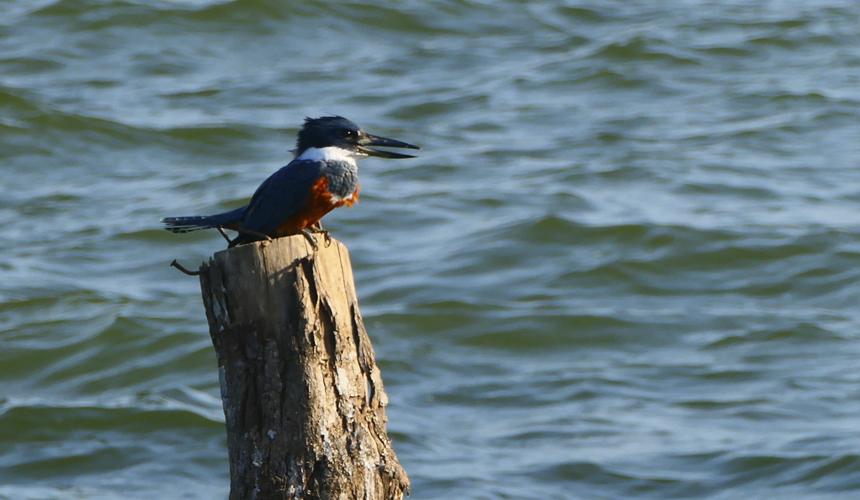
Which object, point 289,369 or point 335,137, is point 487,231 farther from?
point 289,369

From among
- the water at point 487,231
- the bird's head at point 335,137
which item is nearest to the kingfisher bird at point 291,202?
the bird's head at point 335,137

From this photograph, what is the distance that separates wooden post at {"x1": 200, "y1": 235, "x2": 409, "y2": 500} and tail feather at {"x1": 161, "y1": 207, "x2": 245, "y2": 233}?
2.26 feet

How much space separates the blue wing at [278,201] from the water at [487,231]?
293cm

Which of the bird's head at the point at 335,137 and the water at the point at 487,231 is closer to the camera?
the bird's head at the point at 335,137

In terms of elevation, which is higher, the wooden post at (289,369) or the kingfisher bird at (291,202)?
the kingfisher bird at (291,202)

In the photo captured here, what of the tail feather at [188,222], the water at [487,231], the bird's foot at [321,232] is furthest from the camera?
the water at [487,231]

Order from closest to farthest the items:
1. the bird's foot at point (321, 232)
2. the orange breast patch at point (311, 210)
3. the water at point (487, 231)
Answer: the bird's foot at point (321, 232) → the orange breast patch at point (311, 210) → the water at point (487, 231)

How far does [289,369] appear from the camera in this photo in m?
3.60

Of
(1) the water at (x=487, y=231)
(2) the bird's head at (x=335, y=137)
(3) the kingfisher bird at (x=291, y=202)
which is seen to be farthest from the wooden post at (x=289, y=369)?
(1) the water at (x=487, y=231)

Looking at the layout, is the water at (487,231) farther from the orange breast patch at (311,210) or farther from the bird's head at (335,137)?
the orange breast patch at (311,210)

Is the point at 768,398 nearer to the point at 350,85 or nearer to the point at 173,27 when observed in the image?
the point at 350,85

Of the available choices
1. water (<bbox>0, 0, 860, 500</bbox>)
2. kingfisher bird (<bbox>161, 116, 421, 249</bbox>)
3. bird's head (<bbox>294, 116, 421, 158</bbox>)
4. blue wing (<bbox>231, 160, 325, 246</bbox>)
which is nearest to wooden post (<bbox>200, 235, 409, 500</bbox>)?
kingfisher bird (<bbox>161, 116, 421, 249</bbox>)

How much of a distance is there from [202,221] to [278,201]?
0.97ft

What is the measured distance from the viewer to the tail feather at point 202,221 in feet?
14.0
